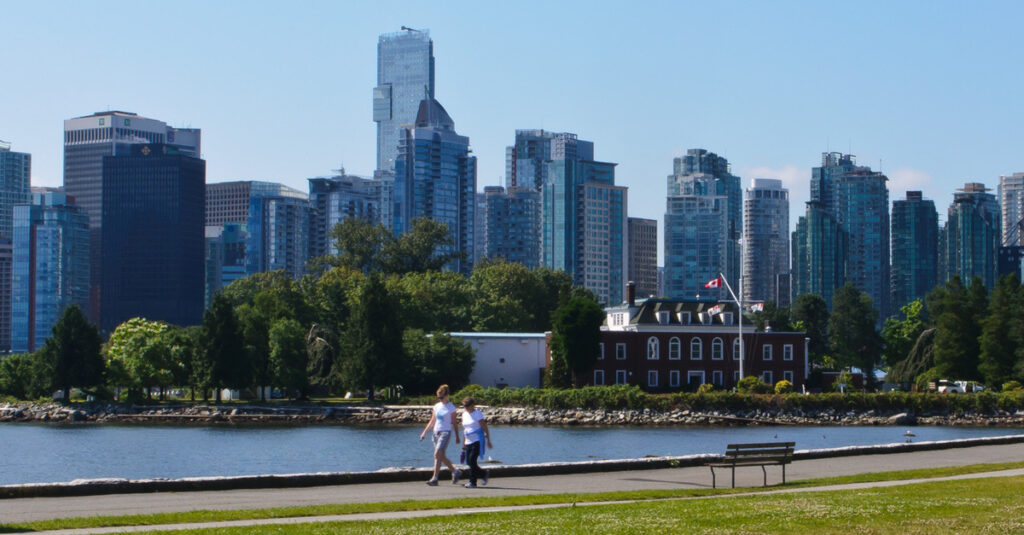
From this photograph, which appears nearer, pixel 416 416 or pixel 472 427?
pixel 472 427

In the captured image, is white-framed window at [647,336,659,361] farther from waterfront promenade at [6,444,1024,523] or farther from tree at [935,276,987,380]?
waterfront promenade at [6,444,1024,523]

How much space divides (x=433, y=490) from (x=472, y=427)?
1551 mm

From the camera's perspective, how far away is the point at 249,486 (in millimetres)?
24469

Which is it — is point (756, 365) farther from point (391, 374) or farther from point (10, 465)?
point (10, 465)

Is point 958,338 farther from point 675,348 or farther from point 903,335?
point 903,335

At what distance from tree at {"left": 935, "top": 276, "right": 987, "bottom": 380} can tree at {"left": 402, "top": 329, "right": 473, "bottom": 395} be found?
114ft

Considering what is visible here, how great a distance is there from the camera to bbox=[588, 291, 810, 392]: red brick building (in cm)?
9656

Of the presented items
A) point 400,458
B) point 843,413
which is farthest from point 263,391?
point 400,458

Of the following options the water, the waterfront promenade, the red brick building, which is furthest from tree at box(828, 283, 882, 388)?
the waterfront promenade

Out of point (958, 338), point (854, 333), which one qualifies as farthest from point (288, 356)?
point (854, 333)

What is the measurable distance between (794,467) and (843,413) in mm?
55695

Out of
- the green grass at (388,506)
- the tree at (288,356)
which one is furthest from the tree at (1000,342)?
the green grass at (388,506)

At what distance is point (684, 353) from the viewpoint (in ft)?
318

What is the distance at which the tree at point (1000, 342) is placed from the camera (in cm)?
9238
